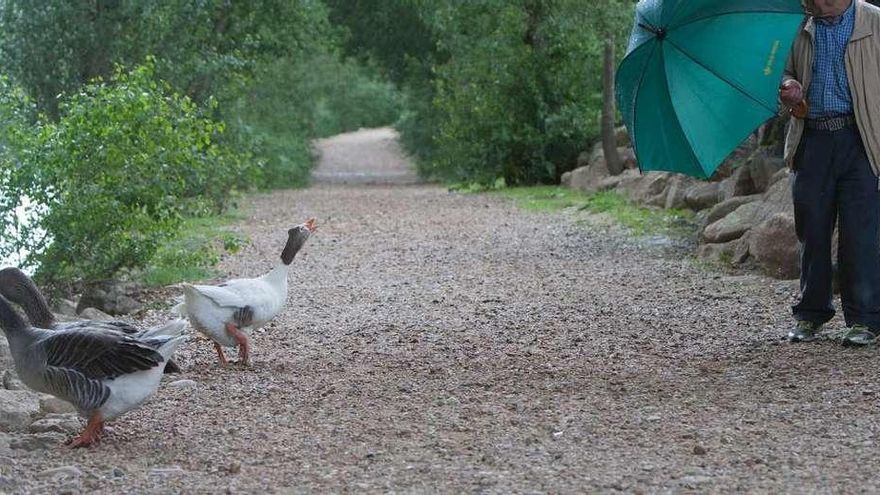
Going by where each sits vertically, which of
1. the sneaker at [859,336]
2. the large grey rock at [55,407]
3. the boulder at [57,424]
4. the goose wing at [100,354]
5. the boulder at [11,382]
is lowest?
the sneaker at [859,336]

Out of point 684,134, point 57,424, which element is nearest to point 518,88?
point 684,134

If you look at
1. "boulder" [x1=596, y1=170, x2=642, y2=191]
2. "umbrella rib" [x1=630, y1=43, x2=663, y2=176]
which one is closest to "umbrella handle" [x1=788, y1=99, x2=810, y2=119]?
"umbrella rib" [x1=630, y1=43, x2=663, y2=176]

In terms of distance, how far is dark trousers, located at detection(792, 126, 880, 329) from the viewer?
8.56 meters

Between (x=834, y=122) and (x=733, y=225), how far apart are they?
5.30m

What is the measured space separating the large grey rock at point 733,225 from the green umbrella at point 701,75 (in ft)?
13.6

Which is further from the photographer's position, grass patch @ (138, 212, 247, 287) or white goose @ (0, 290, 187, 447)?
grass patch @ (138, 212, 247, 287)

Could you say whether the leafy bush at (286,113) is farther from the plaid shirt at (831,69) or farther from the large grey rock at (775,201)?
the plaid shirt at (831,69)

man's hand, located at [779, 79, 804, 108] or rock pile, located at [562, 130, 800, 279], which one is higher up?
man's hand, located at [779, 79, 804, 108]

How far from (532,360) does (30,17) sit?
35.0ft

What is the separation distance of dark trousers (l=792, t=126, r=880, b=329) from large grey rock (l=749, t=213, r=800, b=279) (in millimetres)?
3077

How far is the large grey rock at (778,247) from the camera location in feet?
39.3

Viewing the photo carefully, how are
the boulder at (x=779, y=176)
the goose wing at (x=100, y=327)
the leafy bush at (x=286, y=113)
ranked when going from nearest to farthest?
1. the goose wing at (x=100, y=327)
2. the boulder at (x=779, y=176)
3. the leafy bush at (x=286, y=113)

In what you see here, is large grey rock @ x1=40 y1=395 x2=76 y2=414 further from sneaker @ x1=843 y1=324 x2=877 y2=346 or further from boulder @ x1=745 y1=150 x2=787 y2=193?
boulder @ x1=745 y1=150 x2=787 y2=193

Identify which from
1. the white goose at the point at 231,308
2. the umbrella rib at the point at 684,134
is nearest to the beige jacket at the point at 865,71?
the umbrella rib at the point at 684,134
